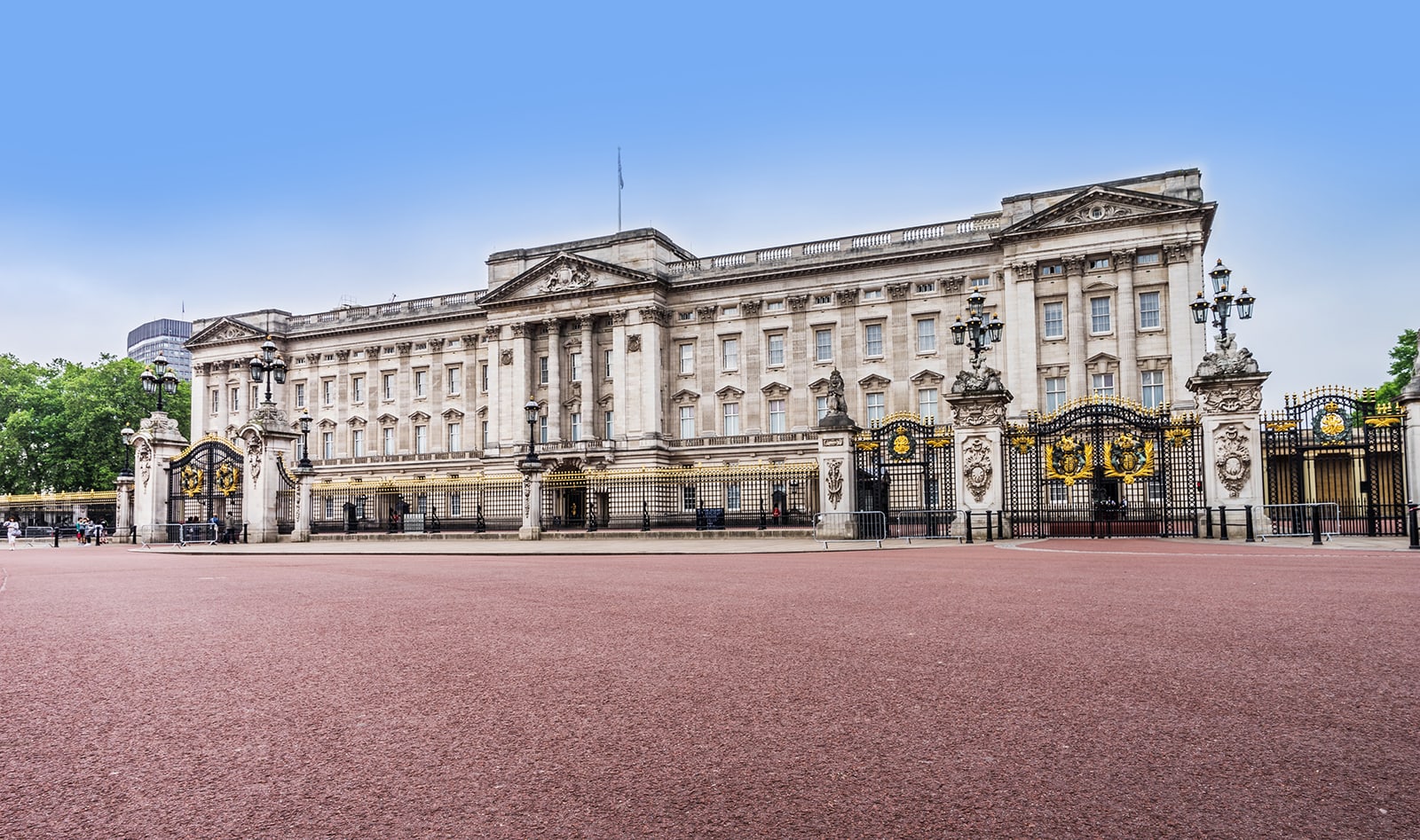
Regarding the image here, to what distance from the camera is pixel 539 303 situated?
198 feet

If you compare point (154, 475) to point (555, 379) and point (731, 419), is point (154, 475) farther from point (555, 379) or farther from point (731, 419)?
point (731, 419)

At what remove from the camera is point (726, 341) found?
5762 centimetres

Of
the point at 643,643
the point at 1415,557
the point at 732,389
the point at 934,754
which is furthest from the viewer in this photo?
the point at 732,389

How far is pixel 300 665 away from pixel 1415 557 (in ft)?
55.4

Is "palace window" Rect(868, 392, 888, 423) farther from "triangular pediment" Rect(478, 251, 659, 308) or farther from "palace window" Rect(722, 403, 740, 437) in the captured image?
"triangular pediment" Rect(478, 251, 659, 308)

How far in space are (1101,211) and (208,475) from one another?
41.3m

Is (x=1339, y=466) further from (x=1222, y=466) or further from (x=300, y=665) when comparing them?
(x=300, y=665)

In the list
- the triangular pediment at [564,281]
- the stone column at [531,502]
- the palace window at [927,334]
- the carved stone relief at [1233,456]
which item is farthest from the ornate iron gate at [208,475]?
the palace window at [927,334]

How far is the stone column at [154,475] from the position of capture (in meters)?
32.8

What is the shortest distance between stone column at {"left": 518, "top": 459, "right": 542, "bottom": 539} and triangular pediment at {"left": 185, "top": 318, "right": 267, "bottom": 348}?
46.8 metres

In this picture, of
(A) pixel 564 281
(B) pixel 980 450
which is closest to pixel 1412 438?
(B) pixel 980 450

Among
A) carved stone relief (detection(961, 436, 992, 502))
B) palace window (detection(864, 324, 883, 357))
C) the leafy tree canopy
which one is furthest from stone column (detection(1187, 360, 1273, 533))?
the leafy tree canopy

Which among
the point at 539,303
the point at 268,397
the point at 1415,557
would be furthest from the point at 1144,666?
the point at 539,303

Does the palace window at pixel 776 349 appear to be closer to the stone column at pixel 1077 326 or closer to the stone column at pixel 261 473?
the stone column at pixel 1077 326
